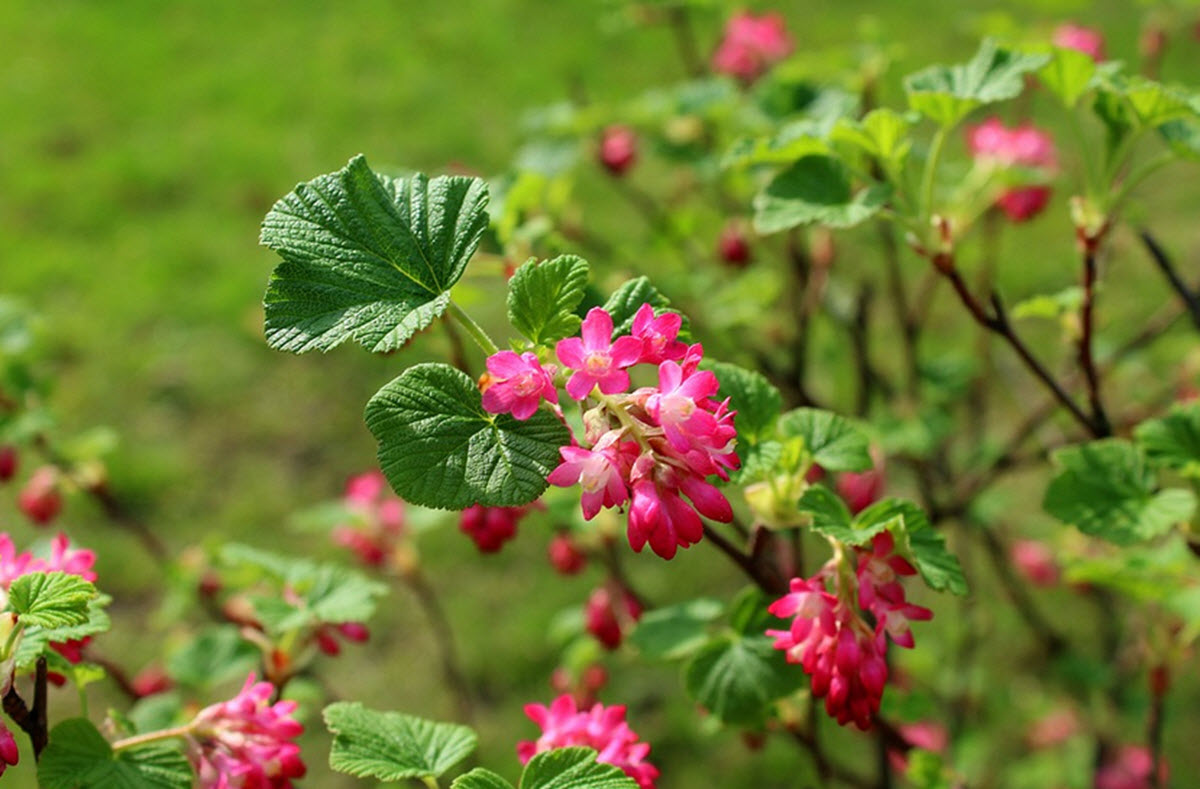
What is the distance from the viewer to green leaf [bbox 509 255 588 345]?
0.94 m

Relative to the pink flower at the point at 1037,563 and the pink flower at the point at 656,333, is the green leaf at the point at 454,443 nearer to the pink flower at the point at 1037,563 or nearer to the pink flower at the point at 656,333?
the pink flower at the point at 656,333

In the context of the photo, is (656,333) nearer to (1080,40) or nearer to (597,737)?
(597,737)

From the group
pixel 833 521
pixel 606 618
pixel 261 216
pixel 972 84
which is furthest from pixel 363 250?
pixel 261 216

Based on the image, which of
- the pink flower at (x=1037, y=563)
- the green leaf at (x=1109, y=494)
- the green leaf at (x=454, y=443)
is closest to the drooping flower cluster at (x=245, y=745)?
the green leaf at (x=454, y=443)

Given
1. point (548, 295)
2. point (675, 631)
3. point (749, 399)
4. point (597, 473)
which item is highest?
point (548, 295)

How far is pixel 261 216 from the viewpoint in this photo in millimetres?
4840

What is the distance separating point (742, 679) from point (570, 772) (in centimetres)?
33

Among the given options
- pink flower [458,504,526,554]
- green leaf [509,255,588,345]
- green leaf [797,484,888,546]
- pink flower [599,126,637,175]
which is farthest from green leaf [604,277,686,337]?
pink flower [599,126,637,175]

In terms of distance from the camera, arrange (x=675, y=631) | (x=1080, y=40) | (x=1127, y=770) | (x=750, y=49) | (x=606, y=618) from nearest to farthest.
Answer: (x=675, y=631) < (x=606, y=618) < (x=1080, y=40) < (x=1127, y=770) < (x=750, y=49)

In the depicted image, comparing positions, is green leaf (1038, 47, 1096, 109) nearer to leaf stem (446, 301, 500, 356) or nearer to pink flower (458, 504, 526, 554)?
leaf stem (446, 301, 500, 356)

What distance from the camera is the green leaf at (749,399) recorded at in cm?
112

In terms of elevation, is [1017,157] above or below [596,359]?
below

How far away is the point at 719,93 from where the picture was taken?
2127 millimetres

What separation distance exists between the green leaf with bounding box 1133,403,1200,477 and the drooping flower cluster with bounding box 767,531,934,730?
17.4 inches
